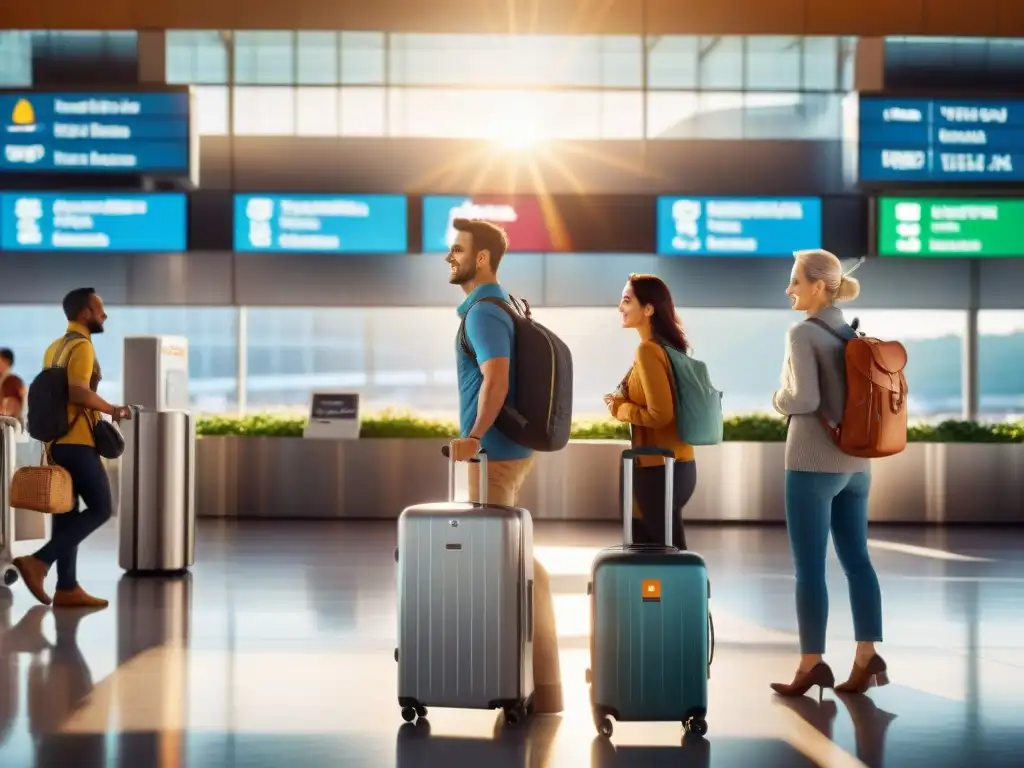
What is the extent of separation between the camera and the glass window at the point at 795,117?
15.2 metres

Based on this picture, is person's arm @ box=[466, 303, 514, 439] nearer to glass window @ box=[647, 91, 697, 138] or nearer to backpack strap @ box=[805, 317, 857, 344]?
backpack strap @ box=[805, 317, 857, 344]

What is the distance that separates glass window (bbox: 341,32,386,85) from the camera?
1526 centimetres

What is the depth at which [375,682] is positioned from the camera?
5590 mm

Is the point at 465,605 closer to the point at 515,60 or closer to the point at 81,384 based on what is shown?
the point at 81,384

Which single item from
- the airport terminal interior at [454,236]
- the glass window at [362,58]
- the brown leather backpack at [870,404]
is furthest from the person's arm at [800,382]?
the glass window at [362,58]

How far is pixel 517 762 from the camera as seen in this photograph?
4258 mm

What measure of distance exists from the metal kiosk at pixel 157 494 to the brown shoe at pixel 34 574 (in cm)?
152

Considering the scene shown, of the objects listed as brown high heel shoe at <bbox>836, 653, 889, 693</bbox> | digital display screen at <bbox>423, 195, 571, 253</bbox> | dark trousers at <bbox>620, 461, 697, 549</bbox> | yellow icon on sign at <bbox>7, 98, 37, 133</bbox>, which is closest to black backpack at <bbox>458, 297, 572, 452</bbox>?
dark trousers at <bbox>620, 461, 697, 549</bbox>

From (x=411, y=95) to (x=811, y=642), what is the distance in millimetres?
11174

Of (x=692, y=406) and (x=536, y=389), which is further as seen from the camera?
(x=692, y=406)

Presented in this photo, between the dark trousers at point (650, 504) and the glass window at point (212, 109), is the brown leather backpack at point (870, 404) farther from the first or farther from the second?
the glass window at point (212, 109)

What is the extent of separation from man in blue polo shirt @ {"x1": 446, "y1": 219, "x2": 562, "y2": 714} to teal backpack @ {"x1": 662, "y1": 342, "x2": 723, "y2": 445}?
2.56 ft

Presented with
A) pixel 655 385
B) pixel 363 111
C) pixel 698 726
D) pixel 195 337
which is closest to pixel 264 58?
pixel 363 111

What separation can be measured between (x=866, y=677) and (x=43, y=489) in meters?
4.52
